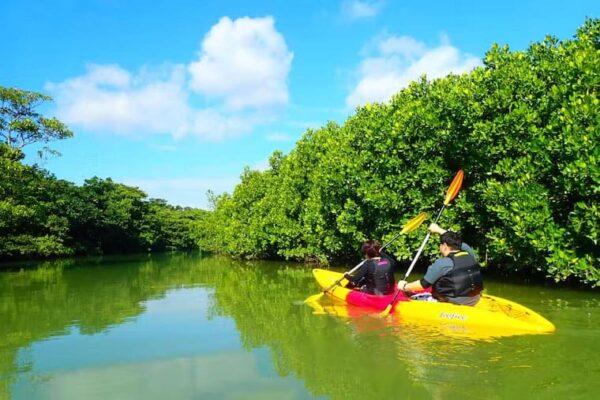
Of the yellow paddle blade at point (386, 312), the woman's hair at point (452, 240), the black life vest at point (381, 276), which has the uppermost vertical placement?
the woman's hair at point (452, 240)

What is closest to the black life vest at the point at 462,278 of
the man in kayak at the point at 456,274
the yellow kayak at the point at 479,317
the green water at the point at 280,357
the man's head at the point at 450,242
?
the man in kayak at the point at 456,274

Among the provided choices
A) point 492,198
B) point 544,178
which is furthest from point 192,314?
point 544,178

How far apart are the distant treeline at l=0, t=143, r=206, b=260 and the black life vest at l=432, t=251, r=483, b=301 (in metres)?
23.1

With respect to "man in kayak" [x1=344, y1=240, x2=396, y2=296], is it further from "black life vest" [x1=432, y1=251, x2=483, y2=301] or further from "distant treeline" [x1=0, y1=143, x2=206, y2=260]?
"distant treeline" [x1=0, y1=143, x2=206, y2=260]

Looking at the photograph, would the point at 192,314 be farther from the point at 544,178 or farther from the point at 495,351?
the point at 544,178

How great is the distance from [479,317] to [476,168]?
25.1 feet

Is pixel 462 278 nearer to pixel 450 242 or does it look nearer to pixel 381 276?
pixel 450 242

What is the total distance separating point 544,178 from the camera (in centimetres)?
1188

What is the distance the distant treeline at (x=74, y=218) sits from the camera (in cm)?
2595

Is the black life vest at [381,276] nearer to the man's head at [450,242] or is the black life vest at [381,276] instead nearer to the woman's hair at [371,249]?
the woman's hair at [371,249]

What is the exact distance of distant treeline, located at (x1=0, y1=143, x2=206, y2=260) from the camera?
85.1 ft

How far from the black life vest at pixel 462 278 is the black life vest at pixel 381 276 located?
1.82 meters

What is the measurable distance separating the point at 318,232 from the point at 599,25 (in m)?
13.4

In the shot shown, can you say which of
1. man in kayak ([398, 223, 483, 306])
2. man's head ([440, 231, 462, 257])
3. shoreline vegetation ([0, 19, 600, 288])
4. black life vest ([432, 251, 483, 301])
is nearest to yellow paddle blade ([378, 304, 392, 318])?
man in kayak ([398, 223, 483, 306])
